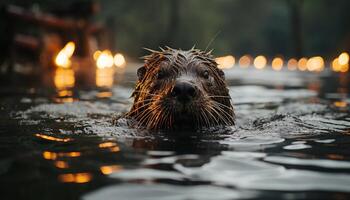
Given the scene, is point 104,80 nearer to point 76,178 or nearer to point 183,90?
point 183,90

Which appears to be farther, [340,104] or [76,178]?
[340,104]

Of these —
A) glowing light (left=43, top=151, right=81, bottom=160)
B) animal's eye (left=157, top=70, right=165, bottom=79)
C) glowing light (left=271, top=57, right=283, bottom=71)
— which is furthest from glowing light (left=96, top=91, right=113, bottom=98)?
glowing light (left=271, top=57, right=283, bottom=71)

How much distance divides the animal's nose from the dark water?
0.38 metres

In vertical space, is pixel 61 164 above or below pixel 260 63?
below

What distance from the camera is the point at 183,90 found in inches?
192

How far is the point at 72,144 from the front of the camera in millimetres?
4508

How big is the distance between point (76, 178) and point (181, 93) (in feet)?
6.19

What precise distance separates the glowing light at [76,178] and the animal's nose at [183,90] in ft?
5.75

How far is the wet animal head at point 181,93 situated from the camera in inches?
196

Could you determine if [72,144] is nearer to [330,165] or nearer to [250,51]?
[330,165]

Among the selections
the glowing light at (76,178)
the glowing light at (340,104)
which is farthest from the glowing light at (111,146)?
the glowing light at (340,104)

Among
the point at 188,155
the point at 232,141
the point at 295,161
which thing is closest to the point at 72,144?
the point at 188,155

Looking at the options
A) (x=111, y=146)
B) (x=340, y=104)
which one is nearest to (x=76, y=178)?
(x=111, y=146)

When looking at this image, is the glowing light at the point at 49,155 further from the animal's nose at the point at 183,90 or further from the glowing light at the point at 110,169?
the animal's nose at the point at 183,90
